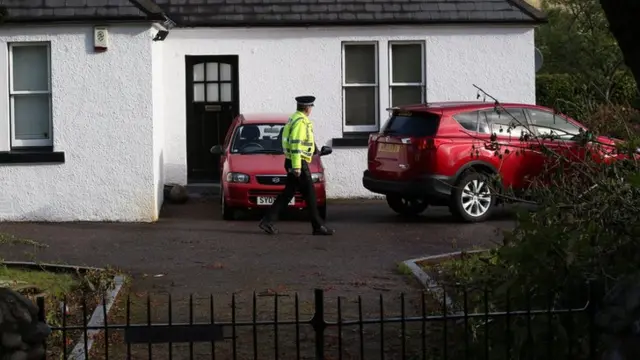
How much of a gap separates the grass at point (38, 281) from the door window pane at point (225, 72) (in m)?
9.63

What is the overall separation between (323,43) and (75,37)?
4.85m

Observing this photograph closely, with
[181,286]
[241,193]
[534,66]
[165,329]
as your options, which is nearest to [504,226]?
[241,193]

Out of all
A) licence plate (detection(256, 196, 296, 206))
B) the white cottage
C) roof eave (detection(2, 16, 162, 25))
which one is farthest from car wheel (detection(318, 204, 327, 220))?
roof eave (detection(2, 16, 162, 25))

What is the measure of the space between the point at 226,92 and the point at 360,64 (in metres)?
2.50

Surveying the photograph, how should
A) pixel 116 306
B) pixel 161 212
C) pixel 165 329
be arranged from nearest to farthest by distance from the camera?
pixel 165 329 < pixel 116 306 < pixel 161 212

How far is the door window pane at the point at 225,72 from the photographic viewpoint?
21.8 metres

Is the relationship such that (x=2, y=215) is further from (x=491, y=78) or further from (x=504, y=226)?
(x=491, y=78)

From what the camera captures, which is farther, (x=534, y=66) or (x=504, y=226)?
(x=534, y=66)

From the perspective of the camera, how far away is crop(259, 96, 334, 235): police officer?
16.0 metres

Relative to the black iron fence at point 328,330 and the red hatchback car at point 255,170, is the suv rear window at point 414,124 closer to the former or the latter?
the red hatchback car at point 255,170

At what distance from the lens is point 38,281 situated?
38.9 ft

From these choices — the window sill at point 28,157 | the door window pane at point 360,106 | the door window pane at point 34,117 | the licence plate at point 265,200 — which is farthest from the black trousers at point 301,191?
the door window pane at point 360,106

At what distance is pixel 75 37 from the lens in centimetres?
1803

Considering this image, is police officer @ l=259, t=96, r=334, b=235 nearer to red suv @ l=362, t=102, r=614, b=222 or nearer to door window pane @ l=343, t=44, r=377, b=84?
red suv @ l=362, t=102, r=614, b=222
